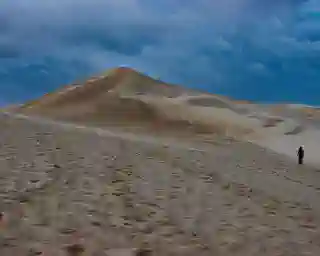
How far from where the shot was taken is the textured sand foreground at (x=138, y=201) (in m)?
5.94

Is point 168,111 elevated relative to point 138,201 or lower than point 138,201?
elevated

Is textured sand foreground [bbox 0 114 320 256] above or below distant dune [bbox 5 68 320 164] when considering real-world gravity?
below

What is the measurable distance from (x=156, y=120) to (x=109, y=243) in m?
16.9

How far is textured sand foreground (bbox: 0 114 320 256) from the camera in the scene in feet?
19.5

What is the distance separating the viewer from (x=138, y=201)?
7.13m

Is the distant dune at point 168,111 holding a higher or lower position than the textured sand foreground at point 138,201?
higher

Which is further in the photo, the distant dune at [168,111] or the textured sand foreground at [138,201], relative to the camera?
the distant dune at [168,111]

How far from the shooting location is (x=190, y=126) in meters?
22.1

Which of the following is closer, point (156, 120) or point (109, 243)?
point (109, 243)

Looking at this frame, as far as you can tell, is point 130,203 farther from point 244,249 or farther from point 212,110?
point 212,110

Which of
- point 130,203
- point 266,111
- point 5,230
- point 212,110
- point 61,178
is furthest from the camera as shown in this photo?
point 266,111

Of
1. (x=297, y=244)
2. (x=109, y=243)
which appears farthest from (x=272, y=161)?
(x=109, y=243)

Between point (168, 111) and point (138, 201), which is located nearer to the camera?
point (138, 201)

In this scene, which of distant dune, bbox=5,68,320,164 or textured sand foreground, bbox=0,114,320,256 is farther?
distant dune, bbox=5,68,320,164
